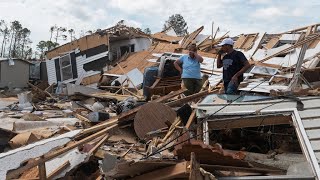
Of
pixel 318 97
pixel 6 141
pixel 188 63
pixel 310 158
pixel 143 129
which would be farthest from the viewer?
pixel 188 63

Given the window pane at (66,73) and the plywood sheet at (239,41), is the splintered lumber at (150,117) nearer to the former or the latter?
the plywood sheet at (239,41)

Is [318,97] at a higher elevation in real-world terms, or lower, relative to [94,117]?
lower

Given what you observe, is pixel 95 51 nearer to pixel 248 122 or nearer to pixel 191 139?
pixel 248 122

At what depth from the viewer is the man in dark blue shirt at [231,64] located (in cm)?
651

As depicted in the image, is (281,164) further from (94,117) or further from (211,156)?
(94,117)

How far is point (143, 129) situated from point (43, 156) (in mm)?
1982

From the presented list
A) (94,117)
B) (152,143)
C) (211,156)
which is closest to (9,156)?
(152,143)

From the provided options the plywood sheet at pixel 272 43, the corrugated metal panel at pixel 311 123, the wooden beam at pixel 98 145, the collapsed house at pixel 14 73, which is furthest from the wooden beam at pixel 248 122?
the collapsed house at pixel 14 73

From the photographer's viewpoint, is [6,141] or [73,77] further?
[73,77]

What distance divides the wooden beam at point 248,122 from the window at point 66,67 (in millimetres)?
15771

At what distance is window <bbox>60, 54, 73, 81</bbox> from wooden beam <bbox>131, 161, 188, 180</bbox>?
16.6m

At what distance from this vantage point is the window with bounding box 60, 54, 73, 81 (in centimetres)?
2031

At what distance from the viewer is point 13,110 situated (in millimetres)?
11797

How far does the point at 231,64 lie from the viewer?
6.62m
